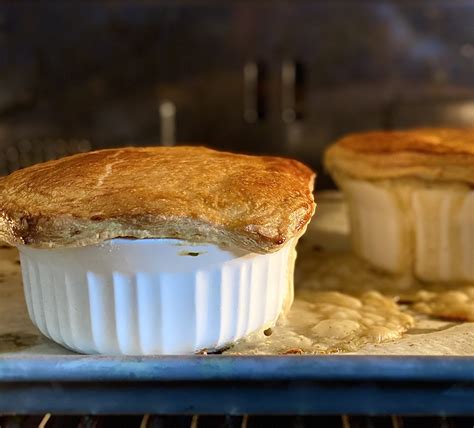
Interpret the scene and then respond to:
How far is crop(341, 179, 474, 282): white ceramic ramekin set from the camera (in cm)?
127

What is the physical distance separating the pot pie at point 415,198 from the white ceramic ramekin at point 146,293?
405 millimetres

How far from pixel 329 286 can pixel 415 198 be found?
222 mm

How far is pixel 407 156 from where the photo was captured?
1271mm

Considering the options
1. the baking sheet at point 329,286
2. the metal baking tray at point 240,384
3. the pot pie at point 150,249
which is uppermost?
the pot pie at point 150,249

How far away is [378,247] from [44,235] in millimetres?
711

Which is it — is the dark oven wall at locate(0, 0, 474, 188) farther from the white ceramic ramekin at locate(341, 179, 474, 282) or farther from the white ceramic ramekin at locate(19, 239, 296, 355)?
the white ceramic ramekin at locate(19, 239, 296, 355)

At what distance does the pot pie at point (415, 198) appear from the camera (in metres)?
1.25

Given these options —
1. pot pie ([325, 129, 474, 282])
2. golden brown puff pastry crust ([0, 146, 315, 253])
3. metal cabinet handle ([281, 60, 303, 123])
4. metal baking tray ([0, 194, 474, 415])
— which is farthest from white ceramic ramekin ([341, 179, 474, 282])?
metal cabinet handle ([281, 60, 303, 123])

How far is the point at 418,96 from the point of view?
3152 millimetres

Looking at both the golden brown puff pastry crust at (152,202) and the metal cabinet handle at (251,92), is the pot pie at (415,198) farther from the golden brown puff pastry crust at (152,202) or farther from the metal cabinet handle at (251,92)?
the metal cabinet handle at (251,92)

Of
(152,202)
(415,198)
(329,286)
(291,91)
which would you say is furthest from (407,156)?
(291,91)

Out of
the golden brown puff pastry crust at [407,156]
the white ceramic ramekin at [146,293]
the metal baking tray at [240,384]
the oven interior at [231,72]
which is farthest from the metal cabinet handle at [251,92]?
the metal baking tray at [240,384]

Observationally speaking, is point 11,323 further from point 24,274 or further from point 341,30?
point 341,30

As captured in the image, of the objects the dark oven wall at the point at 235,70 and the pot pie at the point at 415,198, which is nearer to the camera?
the pot pie at the point at 415,198
